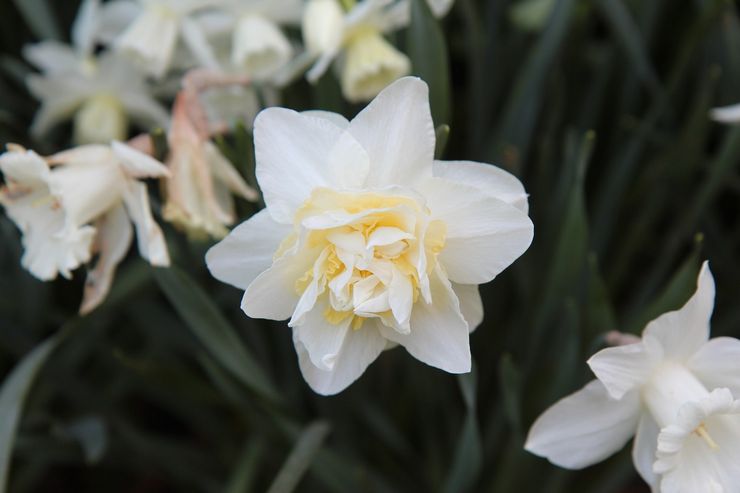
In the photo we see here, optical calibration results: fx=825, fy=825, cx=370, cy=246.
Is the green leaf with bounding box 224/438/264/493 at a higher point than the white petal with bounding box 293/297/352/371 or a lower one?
lower

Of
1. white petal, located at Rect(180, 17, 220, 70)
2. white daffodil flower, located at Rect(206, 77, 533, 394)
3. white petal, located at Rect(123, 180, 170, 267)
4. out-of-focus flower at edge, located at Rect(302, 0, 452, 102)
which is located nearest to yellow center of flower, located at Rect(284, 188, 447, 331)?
white daffodil flower, located at Rect(206, 77, 533, 394)

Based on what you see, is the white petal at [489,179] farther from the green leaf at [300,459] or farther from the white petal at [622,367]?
the green leaf at [300,459]

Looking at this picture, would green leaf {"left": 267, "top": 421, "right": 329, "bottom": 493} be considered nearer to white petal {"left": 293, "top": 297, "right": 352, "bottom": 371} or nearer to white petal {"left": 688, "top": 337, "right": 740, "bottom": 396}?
white petal {"left": 293, "top": 297, "right": 352, "bottom": 371}

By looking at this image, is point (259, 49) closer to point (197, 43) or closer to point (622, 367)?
point (197, 43)

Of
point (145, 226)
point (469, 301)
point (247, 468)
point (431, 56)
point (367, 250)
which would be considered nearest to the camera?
point (367, 250)

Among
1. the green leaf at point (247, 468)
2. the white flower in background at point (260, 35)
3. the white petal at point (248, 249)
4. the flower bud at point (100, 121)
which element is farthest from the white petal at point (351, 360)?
the flower bud at point (100, 121)

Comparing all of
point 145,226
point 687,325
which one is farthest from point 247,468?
point 687,325

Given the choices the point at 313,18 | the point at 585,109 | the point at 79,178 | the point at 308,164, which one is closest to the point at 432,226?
the point at 308,164
